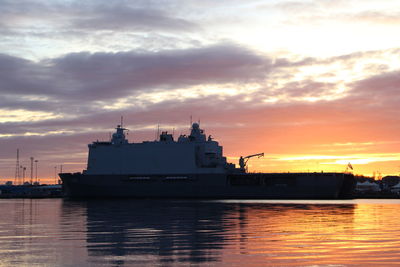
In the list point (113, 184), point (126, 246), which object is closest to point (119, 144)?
point (113, 184)

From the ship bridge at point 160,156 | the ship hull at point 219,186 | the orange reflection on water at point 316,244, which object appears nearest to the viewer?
the orange reflection on water at point 316,244

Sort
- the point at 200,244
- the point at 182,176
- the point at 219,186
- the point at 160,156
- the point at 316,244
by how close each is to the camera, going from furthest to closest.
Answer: the point at 160,156 < the point at 182,176 < the point at 219,186 < the point at 316,244 < the point at 200,244

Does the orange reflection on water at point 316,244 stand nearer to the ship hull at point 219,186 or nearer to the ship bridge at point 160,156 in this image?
the ship hull at point 219,186

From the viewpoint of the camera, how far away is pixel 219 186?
86.0 metres

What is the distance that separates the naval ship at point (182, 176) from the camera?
84938 mm

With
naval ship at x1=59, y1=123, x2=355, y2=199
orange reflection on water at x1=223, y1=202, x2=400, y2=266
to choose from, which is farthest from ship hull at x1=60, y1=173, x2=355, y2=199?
orange reflection on water at x1=223, y1=202, x2=400, y2=266

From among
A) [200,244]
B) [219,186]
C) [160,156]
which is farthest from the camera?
[160,156]

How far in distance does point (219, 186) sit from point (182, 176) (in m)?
6.02

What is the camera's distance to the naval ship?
84938 mm

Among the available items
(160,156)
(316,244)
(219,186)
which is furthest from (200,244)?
(160,156)

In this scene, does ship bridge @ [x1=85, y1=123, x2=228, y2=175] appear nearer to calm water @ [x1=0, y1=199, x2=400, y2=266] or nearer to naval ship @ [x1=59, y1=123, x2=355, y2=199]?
naval ship @ [x1=59, y1=123, x2=355, y2=199]

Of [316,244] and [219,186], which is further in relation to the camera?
[219,186]

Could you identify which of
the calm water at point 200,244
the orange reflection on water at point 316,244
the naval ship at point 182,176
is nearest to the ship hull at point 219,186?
the naval ship at point 182,176

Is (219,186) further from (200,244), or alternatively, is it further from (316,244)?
(200,244)
